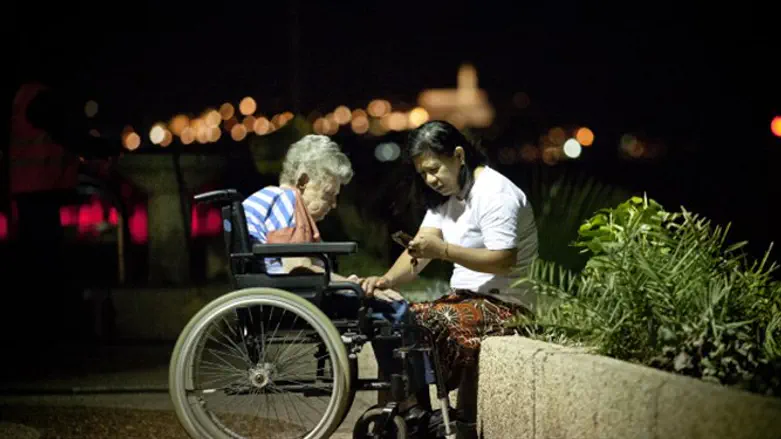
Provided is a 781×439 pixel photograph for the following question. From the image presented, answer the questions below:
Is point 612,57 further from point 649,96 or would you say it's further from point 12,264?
point 12,264

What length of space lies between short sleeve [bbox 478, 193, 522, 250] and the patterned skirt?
0.84 ft

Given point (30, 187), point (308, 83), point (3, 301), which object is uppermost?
point (308, 83)

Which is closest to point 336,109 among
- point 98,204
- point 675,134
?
point 98,204

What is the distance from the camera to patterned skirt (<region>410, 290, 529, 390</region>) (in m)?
5.71

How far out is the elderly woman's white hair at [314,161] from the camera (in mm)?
6402

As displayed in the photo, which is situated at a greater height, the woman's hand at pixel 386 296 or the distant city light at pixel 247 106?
the distant city light at pixel 247 106

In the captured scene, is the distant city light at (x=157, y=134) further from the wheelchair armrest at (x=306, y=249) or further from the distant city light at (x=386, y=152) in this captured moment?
the wheelchair armrest at (x=306, y=249)

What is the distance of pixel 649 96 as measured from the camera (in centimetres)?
1664

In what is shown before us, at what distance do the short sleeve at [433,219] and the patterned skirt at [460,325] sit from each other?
593 millimetres

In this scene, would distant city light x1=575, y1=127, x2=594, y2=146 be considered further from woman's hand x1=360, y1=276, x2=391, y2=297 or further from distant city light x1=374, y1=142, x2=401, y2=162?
woman's hand x1=360, y1=276, x2=391, y2=297

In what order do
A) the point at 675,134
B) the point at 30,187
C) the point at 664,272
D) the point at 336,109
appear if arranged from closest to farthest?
the point at 664,272 < the point at 30,187 < the point at 336,109 < the point at 675,134

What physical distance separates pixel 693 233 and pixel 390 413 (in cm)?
138

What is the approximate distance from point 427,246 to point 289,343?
2.30 ft

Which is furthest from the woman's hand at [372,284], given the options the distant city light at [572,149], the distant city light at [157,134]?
the distant city light at [572,149]
